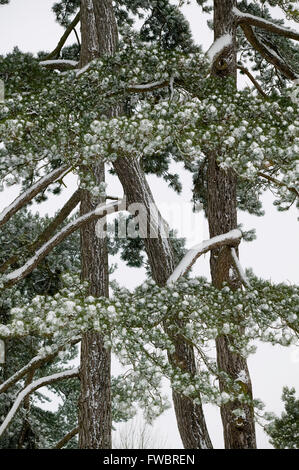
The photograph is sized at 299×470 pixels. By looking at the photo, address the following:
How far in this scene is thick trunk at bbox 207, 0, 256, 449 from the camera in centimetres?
595

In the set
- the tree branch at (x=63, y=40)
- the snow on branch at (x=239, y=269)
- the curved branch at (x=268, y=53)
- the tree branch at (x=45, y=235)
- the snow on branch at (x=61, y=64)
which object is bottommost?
the snow on branch at (x=239, y=269)

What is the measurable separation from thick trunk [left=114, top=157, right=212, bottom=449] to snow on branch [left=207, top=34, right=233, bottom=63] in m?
1.49

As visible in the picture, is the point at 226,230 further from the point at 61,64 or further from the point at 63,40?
the point at 63,40

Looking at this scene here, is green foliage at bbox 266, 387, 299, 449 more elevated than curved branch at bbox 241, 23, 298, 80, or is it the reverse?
curved branch at bbox 241, 23, 298, 80

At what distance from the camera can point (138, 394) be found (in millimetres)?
4375

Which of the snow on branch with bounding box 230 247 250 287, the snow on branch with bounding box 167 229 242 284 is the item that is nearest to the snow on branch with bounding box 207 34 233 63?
the snow on branch with bounding box 167 229 242 284

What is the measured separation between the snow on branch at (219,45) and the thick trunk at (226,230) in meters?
0.07

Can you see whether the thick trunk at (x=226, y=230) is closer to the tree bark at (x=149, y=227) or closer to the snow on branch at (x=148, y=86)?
the tree bark at (x=149, y=227)

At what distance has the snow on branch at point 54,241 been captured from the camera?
5941 mm

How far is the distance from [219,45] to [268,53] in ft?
2.96

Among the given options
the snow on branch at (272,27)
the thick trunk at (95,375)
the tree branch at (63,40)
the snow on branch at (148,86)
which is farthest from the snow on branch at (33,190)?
the tree branch at (63,40)

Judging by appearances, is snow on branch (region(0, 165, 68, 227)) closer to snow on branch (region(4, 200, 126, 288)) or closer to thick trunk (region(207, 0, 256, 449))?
snow on branch (region(4, 200, 126, 288))

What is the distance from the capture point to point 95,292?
664 cm

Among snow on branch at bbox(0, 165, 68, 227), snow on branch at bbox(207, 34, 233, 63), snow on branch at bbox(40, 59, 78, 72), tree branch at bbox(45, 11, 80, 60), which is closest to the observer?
snow on branch at bbox(0, 165, 68, 227)
